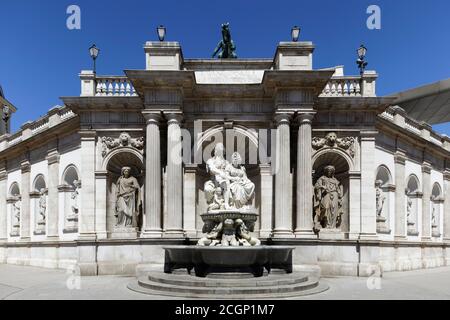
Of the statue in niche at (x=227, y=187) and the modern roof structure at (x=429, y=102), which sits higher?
the modern roof structure at (x=429, y=102)

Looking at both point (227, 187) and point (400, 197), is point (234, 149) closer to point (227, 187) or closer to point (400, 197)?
point (227, 187)

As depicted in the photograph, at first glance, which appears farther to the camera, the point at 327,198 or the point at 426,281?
the point at 327,198

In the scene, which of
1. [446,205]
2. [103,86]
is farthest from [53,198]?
[446,205]

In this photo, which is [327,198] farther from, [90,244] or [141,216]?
[90,244]

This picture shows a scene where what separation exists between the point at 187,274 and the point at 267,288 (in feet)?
11.0

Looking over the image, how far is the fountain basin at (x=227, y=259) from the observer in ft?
38.9

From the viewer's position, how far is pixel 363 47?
1753 cm

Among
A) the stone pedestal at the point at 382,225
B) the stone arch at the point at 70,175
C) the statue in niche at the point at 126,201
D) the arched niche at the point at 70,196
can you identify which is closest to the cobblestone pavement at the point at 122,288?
the statue in niche at the point at 126,201

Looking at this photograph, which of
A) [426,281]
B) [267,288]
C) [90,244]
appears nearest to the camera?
[267,288]

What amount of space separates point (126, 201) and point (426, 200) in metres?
16.8

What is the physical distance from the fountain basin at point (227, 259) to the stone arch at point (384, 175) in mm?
8115

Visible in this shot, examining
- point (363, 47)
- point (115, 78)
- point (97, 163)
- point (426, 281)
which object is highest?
point (363, 47)

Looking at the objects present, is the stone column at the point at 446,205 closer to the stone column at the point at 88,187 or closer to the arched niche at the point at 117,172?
the arched niche at the point at 117,172

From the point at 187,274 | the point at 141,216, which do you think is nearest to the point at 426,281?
the point at 187,274
